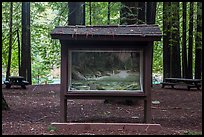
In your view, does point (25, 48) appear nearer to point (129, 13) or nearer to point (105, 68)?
point (129, 13)

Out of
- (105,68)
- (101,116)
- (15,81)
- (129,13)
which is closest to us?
(105,68)

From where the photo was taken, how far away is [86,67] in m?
7.27

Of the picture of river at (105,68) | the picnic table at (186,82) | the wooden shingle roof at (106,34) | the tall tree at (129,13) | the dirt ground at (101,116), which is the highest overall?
the tall tree at (129,13)

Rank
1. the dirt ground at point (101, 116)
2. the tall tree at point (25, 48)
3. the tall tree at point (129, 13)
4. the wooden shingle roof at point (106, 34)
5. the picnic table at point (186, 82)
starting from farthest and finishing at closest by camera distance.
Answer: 1. the tall tree at point (25, 48)
2. the picnic table at point (186, 82)
3. the tall tree at point (129, 13)
4. the wooden shingle roof at point (106, 34)
5. the dirt ground at point (101, 116)

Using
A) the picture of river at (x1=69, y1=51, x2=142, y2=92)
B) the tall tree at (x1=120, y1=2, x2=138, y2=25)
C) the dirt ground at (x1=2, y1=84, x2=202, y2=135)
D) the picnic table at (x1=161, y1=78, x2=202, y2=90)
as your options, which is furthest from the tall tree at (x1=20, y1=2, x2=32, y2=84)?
the picture of river at (x1=69, y1=51, x2=142, y2=92)

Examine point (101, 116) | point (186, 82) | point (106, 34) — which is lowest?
point (101, 116)

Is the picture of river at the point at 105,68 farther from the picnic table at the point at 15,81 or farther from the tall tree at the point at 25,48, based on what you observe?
the tall tree at the point at 25,48

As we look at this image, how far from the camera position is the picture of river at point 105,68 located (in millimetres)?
7219

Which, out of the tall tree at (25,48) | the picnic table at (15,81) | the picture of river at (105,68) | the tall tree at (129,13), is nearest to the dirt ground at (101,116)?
the picture of river at (105,68)

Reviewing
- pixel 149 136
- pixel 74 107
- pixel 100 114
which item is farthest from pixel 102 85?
pixel 74 107

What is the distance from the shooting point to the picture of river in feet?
23.7

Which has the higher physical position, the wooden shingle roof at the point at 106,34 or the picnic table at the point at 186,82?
the wooden shingle roof at the point at 106,34

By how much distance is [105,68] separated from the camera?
287 inches

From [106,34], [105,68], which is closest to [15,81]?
[105,68]
